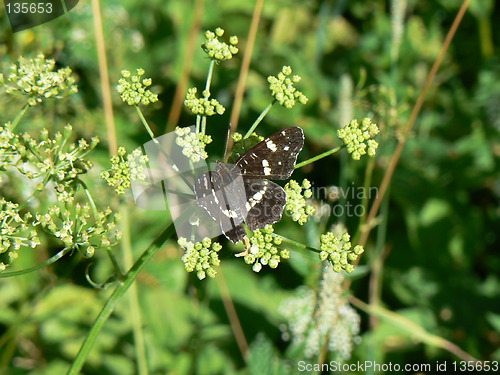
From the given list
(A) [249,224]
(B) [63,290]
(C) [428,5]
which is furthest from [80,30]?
(C) [428,5]

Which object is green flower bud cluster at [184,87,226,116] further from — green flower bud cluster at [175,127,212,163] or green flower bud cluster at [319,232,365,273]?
green flower bud cluster at [319,232,365,273]

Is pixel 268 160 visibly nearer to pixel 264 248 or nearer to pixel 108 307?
pixel 264 248

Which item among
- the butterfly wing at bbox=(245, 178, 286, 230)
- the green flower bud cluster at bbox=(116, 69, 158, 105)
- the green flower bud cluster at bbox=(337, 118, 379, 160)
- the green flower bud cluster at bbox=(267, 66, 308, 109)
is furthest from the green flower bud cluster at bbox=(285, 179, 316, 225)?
the green flower bud cluster at bbox=(116, 69, 158, 105)

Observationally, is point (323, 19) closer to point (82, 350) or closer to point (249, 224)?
point (249, 224)

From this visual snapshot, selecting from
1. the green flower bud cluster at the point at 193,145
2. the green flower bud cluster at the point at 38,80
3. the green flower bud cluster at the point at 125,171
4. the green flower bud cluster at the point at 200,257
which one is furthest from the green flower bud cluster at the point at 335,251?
the green flower bud cluster at the point at 38,80

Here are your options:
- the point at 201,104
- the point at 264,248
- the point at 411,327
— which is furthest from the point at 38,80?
the point at 411,327

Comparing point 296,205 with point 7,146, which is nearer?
point 7,146
